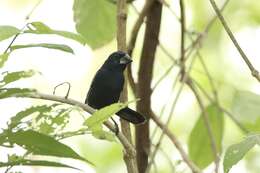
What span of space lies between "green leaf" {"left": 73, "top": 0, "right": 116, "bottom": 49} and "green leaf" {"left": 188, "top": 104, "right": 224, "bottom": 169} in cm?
52

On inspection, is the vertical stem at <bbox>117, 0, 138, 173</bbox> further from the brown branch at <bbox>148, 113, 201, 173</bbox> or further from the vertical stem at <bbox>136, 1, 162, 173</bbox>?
the vertical stem at <bbox>136, 1, 162, 173</bbox>

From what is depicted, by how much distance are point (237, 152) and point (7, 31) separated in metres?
0.51

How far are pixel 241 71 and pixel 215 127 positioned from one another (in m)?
1.51

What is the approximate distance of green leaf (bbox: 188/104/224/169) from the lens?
2.77 m

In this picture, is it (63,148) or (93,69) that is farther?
(93,69)

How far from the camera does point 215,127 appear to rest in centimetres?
285

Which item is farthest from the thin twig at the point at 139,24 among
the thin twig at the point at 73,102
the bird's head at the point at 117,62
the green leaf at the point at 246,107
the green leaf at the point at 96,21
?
the thin twig at the point at 73,102

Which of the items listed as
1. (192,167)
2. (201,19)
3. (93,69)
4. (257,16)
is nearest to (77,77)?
(93,69)

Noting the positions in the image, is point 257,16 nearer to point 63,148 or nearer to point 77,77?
point 77,77

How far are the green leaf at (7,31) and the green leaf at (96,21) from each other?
1123 mm

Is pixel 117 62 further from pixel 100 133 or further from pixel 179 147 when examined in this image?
pixel 100 133

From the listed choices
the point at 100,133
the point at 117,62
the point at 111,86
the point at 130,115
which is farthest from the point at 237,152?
the point at 117,62

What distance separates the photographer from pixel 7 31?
53.6 inches

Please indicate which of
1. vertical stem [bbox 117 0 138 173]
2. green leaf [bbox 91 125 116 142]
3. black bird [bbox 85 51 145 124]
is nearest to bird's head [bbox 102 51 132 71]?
black bird [bbox 85 51 145 124]
